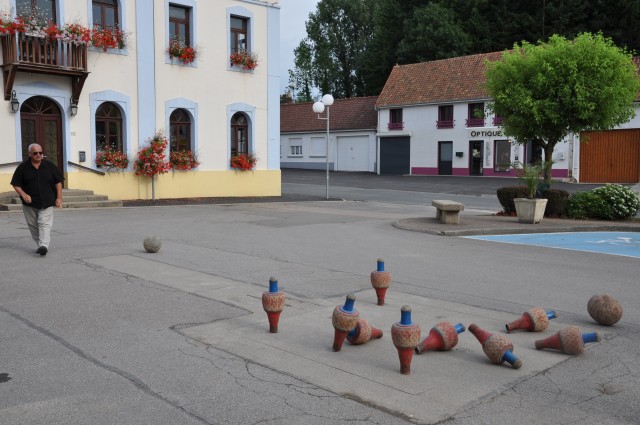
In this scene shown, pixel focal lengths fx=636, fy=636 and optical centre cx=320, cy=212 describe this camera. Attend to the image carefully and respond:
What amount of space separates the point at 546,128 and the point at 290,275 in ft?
42.6

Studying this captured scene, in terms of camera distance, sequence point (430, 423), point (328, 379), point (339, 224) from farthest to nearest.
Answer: point (339, 224) < point (328, 379) < point (430, 423)

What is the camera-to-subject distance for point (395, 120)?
49.0 m

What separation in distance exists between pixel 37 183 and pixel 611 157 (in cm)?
3553

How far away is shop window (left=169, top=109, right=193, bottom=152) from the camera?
903 inches

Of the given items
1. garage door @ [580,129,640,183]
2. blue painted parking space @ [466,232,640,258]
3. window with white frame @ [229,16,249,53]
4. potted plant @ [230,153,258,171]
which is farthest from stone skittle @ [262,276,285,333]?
garage door @ [580,129,640,183]

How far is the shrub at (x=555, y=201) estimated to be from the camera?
1777 cm

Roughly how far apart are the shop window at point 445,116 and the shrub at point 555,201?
28047 mm

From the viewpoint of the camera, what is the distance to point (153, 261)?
33.1ft

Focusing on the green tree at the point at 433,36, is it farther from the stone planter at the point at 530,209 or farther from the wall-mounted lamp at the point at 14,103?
the wall-mounted lamp at the point at 14,103

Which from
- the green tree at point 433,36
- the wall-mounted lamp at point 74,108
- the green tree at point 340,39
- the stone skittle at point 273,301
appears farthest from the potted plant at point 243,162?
the green tree at point 340,39

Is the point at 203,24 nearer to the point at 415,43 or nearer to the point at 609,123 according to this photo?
the point at 609,123

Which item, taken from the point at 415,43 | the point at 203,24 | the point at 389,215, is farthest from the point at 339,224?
the point at 415,43

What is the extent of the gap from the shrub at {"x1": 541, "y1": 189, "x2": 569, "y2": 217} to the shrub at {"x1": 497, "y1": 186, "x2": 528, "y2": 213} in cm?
55

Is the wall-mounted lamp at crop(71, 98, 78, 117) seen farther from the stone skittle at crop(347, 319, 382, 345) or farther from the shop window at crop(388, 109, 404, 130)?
the shop window at crop(388, 109, 404, 130)
